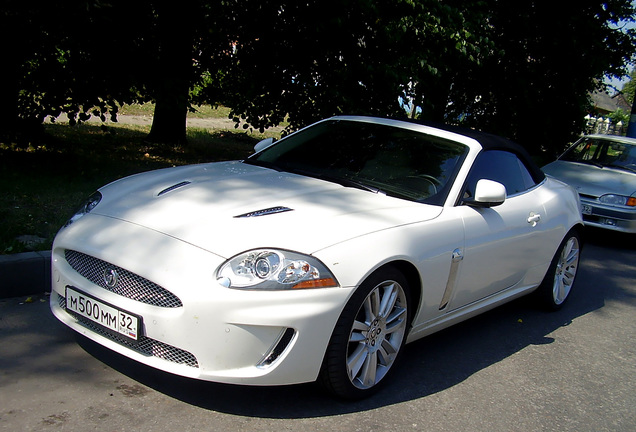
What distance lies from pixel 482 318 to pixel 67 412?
3.44 m

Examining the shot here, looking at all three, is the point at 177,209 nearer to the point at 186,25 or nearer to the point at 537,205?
the point at 537,205

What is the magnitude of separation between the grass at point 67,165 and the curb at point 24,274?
26 centimetres

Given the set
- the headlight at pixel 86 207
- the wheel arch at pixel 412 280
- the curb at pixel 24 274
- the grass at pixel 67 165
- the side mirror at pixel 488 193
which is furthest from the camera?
the grass at pixel 67 165

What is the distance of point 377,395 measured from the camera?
12.8 feet

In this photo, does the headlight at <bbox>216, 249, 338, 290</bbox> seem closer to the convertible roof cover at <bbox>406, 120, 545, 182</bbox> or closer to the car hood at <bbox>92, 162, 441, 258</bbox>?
the car hood at <bbox>92, 162, 441, 258</bbox>

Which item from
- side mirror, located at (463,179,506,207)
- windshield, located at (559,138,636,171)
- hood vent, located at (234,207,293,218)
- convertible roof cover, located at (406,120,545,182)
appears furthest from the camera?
windshield, located at (559,138,636,171)

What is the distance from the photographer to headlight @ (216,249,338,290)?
10.7 feet

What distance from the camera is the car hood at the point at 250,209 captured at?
3.47 m

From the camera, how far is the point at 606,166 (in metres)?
10.1

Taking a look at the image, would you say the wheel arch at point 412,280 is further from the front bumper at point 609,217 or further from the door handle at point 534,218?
the front bumper at point 609,217

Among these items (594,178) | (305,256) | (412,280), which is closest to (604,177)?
(594,178)

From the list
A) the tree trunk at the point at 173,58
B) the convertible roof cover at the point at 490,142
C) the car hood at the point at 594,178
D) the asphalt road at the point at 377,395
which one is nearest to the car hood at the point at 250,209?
the asphalt road at the point at 377,395

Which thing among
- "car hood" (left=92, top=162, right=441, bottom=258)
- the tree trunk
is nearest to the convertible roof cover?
"car hood" (left=92, top=162, right=441, bottom=258)

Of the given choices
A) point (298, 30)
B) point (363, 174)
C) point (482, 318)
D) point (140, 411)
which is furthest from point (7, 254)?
point (298, 30)
